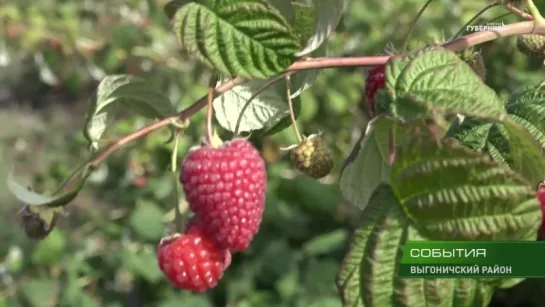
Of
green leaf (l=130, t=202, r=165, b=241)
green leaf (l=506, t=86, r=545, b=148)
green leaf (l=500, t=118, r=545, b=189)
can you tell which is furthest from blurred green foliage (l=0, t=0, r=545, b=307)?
green leaf (l=500, t=118, r=545, b=189)

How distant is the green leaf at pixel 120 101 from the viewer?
0.77 metres

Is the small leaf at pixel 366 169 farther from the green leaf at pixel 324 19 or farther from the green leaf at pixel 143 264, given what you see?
the green leaf at pixel 143 264

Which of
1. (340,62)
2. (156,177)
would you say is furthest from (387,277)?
(156,177)

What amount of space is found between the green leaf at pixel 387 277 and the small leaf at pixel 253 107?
26cm

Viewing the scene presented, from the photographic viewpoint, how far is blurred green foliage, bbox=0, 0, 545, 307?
2191 millimetres

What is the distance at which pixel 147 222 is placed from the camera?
221 centimetres

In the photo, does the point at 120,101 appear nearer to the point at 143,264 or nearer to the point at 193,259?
the point at 193,259

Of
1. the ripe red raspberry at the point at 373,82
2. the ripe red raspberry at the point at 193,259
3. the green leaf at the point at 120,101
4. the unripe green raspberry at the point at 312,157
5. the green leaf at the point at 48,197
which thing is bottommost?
the ripe red raspberry at the point at 193,259

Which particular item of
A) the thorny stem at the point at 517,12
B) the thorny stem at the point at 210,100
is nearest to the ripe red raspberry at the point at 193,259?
the thorny stem at the point at 210,100

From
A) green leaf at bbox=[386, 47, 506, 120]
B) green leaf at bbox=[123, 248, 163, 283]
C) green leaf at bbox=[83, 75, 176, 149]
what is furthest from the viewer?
green leaf at bbox=[123, 248, 163, 283]

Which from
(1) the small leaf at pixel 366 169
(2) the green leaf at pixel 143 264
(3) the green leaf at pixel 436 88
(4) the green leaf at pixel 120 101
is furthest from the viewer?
(2) the green leaf at pixel 143 264

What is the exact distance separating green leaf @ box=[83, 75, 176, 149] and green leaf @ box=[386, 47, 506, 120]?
28 centimetres

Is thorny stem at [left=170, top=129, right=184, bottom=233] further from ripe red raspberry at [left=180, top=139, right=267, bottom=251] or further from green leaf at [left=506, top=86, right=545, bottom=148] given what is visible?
green leaf at [left=506, top=86, right=545, bottom=148]

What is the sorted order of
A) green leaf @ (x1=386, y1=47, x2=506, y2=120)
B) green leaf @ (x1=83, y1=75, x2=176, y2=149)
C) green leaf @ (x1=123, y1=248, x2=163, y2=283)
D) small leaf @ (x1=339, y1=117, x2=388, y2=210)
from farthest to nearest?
green leaf @ (x1=123, y1=248, x2=163, y2=283), green leaf @ (x1=83, y1=75, x2=176, y2=149), small leaf @ (x1=339, y1=117, x2=388, y2=210), green leaf @ (x1=386, y1=47, x2=506, y2=120)
